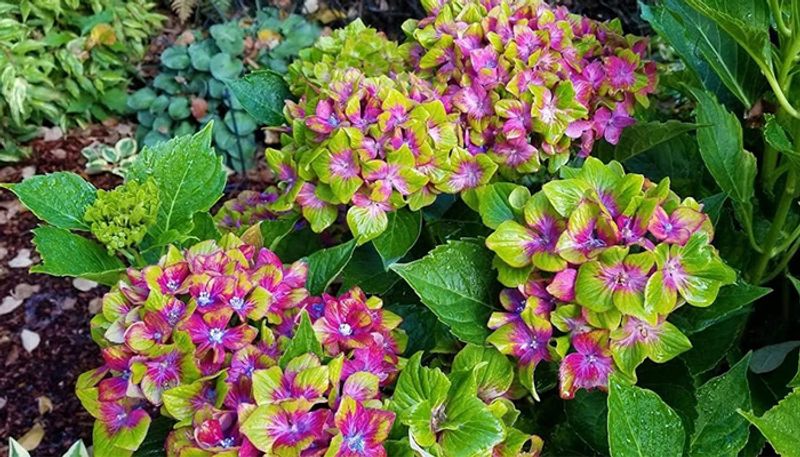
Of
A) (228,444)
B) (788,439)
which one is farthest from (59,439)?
(788,439)

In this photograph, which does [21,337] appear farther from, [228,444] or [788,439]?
[788,439]

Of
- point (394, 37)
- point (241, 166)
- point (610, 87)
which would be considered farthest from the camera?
point (394, 37)

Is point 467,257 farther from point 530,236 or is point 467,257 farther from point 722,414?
point 722,414

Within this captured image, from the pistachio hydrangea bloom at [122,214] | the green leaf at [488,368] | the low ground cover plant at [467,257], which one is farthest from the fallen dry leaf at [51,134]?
the green leaf at [488,368]

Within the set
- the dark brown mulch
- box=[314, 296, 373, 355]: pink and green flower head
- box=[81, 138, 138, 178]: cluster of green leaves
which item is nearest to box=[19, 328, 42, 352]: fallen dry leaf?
the dark brown mulch

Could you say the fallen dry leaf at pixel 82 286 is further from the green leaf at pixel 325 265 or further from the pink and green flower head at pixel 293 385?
the pink and green flower head at pixel 293 385

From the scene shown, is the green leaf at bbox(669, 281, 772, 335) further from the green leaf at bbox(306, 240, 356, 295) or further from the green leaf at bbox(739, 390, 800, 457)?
the green leaf at bbox(306, 240, 356, 295)
